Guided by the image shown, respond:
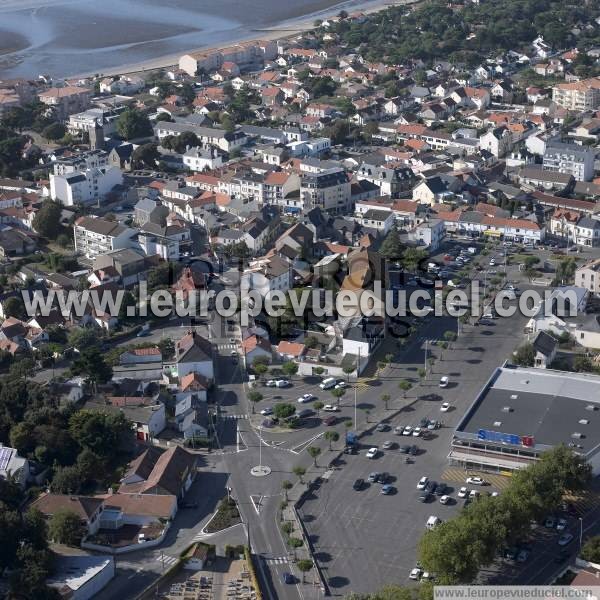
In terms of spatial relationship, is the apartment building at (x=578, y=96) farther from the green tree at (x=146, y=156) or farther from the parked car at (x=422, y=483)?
the parked car at (x=422, y=483)

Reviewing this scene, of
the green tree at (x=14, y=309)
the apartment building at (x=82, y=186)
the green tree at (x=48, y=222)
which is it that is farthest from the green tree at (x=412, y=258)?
the apartment building at (x=82, y=186)

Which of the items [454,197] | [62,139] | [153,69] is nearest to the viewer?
[454,197]

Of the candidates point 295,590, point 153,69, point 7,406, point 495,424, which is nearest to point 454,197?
point 495,424

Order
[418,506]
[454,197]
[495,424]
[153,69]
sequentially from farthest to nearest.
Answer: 1. [153,69]
2. [454,197]
3. [495,424]
4. [418,506]

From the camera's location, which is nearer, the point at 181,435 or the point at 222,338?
the point at 181,435

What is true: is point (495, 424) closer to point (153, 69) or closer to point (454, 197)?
point (454, 197)

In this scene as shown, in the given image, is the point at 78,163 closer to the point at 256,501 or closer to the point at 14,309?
the point at 14,309
